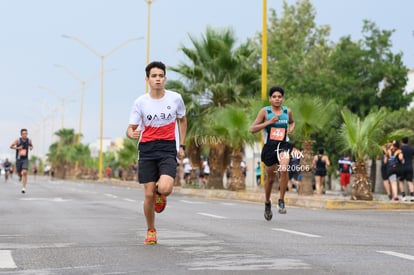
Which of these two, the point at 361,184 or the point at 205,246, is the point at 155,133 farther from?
the point at 361,184

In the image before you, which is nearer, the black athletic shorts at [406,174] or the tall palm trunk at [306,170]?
the black athletic shorts at [406,174]

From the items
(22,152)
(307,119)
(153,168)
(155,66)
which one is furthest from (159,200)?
(22,152)

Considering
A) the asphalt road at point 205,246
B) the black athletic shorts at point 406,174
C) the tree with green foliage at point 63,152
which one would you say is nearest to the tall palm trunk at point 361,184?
the black athletic shorts at point 406,174

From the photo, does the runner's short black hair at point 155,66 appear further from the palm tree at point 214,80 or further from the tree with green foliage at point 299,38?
the tree with green foliage at point 299,38

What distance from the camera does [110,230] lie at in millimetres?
11828

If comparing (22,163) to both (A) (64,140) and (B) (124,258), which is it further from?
(A) (64,140)

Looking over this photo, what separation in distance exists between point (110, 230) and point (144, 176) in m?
2.21

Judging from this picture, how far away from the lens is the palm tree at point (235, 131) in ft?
102

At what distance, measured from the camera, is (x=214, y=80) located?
120 ft

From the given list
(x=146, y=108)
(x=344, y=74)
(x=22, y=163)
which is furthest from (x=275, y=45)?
(x=146, y=108)

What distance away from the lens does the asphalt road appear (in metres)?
7.52

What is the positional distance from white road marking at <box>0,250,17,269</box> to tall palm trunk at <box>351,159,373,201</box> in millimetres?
14902

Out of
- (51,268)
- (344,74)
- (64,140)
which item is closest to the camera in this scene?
(51,268)

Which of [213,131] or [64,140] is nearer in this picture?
[213,131]
